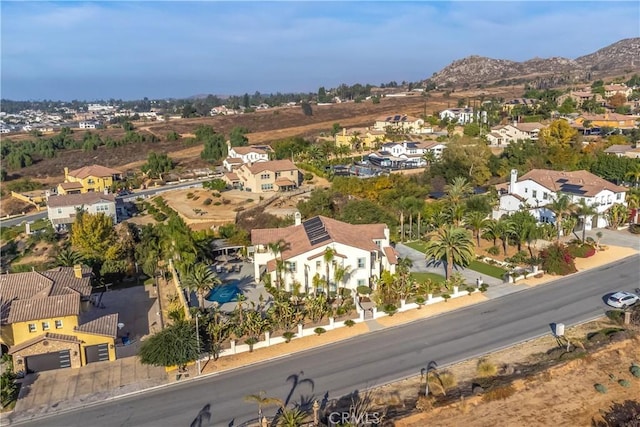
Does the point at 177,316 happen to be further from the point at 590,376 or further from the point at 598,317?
the point at 598,317

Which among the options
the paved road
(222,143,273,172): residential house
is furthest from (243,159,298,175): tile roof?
the paved road

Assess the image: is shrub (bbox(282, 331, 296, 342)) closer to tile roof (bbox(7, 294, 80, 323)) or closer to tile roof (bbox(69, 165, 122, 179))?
tile roof (bbox(7, 294, 80, 323))

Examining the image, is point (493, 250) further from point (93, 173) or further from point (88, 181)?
point (93, 173)

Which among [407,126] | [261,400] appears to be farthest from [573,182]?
[407,126]

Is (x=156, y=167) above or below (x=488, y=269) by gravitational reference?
above

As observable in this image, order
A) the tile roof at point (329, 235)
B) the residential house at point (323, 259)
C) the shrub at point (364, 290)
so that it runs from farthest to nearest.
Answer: the tile roof at point (329, 235) → the shrub at point (364, 290) → the residential house at point (323, 259)

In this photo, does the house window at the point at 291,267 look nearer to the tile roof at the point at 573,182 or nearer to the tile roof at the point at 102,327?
the tile roof at the point at 102,327

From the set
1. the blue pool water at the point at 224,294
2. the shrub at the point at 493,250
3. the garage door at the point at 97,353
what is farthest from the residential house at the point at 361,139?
the garage door at the point at 97,353
